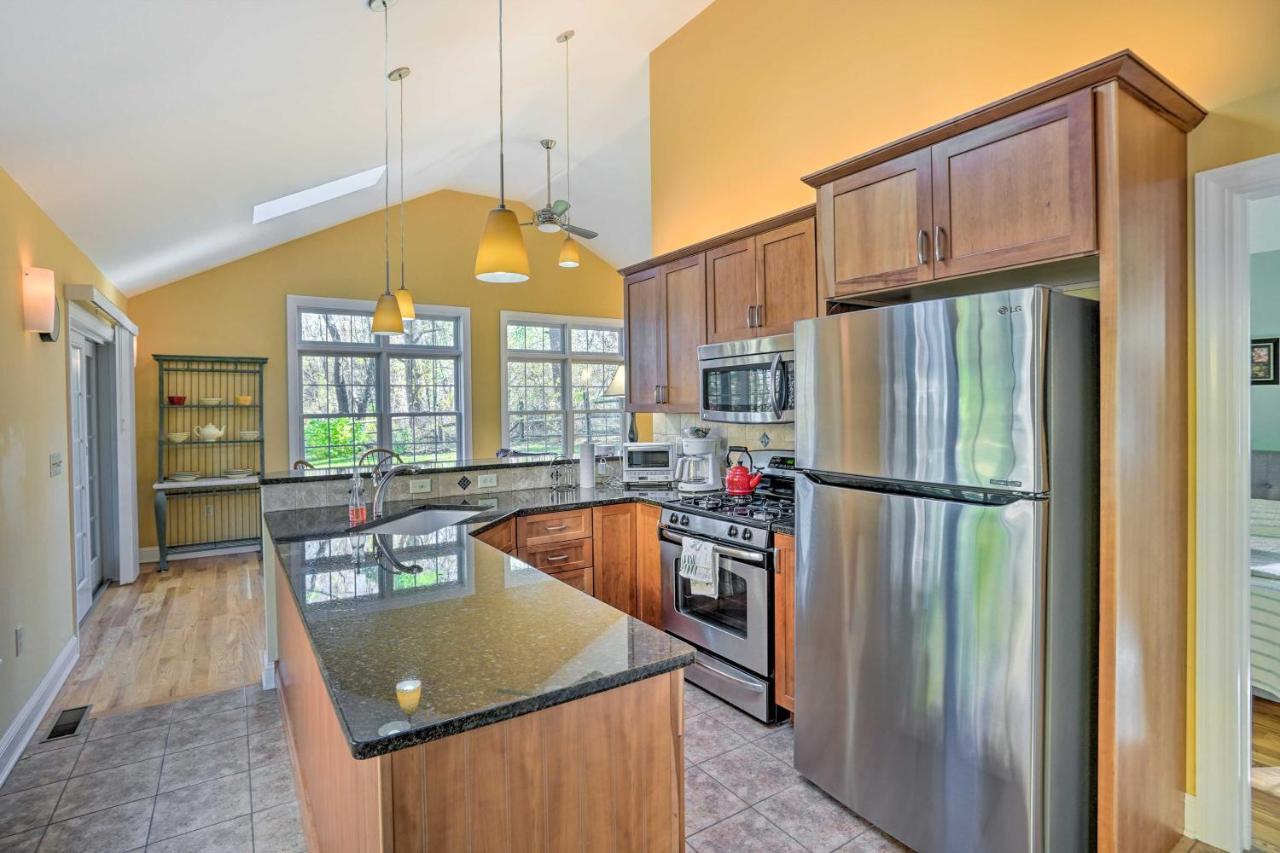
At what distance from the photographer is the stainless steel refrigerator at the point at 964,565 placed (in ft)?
5.60

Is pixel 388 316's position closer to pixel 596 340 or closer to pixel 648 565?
pixel 648 565

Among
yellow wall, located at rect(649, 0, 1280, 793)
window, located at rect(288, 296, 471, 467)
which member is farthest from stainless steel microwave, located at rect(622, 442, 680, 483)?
window, located at rect(288, 296, 471, 467)

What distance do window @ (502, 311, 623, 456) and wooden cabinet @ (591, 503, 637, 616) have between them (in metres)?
3.86

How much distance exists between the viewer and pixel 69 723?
2.88 metres

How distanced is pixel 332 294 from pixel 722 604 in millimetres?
5380

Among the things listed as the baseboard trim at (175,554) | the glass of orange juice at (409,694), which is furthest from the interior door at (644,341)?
the baseboard trim at (175,554)

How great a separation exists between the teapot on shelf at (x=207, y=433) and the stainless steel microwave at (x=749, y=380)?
15.9ft

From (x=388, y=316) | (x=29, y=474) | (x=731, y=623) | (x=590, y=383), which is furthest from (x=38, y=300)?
(x=590, y=383)

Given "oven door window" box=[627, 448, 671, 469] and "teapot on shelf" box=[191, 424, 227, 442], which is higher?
"teapot on shelf" box=[191, 424, 227, 442]

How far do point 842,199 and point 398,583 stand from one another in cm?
197

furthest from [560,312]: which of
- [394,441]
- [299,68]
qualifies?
[299,68]

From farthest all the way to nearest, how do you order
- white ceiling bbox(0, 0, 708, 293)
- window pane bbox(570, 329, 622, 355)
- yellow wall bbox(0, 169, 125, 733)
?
window pane bbox(570, 329, 622, 355) → yellow wall bbox(0, 169, 125, 733) → white ceiling bbox(0, 0, 708, 293)

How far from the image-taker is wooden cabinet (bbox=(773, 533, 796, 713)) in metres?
2.68

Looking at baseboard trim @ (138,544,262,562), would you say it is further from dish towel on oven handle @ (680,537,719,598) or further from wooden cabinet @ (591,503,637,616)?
dish towel on oven handle @ (680,537,719,598)
